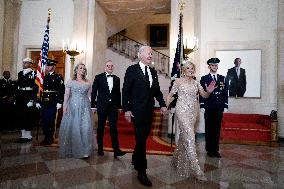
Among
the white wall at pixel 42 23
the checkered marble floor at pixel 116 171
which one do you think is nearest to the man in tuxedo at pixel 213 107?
the checkered marble floor at pixel 116 171

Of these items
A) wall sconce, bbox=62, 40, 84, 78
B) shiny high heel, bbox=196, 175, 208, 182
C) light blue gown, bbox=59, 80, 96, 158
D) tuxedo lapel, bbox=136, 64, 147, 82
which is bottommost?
shiny high heel, bbox=196, 175, 208, 182

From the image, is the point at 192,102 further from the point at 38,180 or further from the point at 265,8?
the point at 265,8

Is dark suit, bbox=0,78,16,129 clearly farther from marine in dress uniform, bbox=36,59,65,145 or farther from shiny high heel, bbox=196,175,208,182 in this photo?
shiny high heel, bbox=196,175,208,182

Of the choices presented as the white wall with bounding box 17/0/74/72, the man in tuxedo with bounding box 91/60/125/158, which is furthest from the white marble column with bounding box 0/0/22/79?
the man in tuxedo with bounding box 91/60/125/158

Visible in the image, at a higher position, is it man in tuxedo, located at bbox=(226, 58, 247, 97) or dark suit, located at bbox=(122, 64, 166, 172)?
man in tuxedo, located at bbox=(226, 58, 247, 97)

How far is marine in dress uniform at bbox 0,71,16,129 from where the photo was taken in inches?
306

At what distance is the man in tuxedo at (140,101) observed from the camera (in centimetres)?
338

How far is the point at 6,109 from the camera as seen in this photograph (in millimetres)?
7941

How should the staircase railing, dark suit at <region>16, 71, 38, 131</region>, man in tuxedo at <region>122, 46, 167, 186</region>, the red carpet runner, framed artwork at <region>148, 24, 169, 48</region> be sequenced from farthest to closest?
framed artwork at <region>148, 24, 169, 48</region>, the staircase railing, dark suit at <region>16, 71, 38, 131</region>, the red carpet runner, man in tuxedo at <region>122, 46, 167, 186</region>

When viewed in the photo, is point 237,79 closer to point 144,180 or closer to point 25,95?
point 144,180

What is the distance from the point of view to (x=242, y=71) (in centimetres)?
796

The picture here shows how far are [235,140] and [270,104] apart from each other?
194 centimetres

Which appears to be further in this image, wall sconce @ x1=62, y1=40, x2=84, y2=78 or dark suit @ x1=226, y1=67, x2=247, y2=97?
wall sconce @ x1=62, y1=40, x2=84, y2=78

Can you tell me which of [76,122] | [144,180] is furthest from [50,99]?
[144,180]
